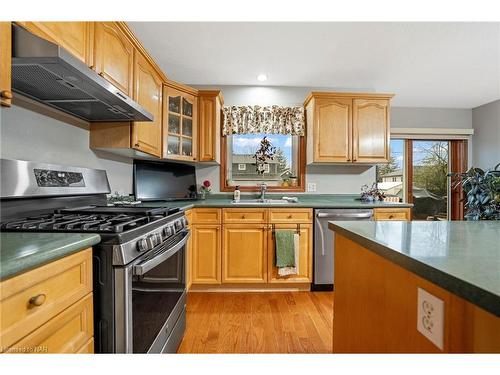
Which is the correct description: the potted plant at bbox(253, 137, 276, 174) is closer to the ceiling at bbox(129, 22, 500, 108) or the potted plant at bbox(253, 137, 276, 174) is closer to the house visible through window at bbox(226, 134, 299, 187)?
the house visible through window at bbox(226, 134, 299, 187)

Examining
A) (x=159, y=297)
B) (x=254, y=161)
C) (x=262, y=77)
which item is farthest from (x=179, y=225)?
(x=262, y=77)

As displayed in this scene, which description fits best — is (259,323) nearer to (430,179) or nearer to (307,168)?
(307,168)

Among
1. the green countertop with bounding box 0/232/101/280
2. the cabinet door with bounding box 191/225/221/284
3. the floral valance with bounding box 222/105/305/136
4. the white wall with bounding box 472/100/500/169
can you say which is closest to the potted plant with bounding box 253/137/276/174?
the floral valance with bounding box 222/105/305/136

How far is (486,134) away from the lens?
3.71 metres

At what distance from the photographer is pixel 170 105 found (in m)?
2.65

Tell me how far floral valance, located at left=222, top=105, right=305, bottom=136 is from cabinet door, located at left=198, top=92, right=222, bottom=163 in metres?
0.32

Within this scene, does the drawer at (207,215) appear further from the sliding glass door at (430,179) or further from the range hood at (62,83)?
the sliding glass door at (430,179)

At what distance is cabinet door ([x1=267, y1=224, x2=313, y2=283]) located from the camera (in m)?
2.58

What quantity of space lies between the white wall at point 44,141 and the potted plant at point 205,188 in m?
1.10

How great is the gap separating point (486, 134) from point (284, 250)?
11.8ft
